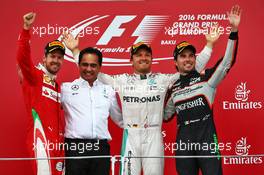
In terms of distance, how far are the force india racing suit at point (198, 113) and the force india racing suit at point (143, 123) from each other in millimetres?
105

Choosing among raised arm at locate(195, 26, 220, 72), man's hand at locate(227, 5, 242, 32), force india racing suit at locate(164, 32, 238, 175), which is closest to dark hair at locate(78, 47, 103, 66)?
force india racing suit at locate(164, 32, 238, 175)

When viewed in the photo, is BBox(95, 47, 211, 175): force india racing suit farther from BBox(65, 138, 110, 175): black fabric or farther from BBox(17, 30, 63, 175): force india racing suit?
BBox(17, 30, 63, 175): force india racing suit

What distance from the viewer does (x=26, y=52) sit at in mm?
2635

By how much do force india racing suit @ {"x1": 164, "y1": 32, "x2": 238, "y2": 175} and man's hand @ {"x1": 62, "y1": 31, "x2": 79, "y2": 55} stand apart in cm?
65

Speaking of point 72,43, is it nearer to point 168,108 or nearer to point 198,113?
point 168,108

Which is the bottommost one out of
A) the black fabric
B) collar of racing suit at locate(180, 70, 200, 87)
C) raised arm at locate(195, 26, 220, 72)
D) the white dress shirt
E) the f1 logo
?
the black fabric

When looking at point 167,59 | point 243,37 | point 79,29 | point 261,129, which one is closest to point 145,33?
point 167,59

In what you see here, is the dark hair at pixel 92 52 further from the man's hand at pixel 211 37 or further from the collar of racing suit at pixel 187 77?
the man's hand at pixel 211 37

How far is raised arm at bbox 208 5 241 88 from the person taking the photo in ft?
9.11

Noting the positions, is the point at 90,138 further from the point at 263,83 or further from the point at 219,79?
the point at 263,83

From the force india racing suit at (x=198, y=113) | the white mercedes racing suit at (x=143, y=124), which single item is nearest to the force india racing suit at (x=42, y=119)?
the white mercedes racing suit at (x=143, y=124)

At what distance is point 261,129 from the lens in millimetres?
3213

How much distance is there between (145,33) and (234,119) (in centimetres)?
79

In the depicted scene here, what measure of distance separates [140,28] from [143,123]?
0.67 m
